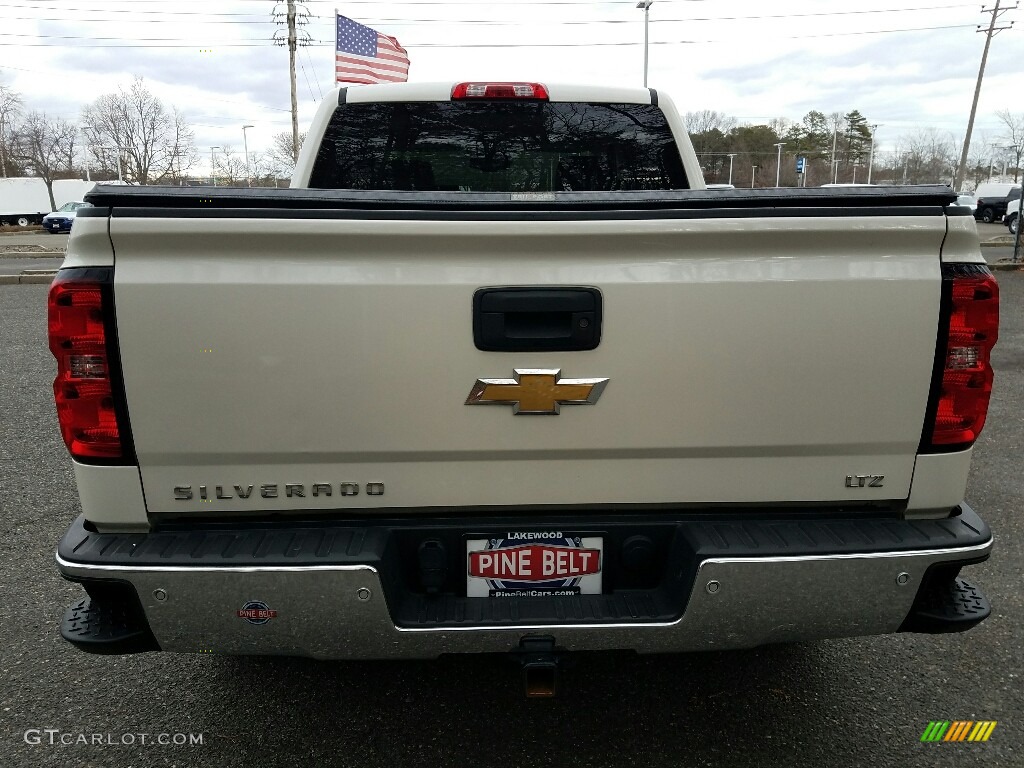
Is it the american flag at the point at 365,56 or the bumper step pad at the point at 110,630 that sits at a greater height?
the american flag at the point at 365,56

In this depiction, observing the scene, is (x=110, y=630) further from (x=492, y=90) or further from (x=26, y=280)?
(x=26, y=280)

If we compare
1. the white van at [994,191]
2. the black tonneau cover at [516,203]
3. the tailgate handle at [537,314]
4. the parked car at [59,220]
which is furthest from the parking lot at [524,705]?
the white van at [994,191]

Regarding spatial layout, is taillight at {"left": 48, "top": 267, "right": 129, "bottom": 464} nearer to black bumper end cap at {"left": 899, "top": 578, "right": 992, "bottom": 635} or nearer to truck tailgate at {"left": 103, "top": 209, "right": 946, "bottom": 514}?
truck tailgate at {"left": 103, "top": 209, "right": 946, "bottom": 514}

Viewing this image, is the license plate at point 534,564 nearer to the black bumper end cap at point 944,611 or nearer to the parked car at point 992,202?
the black bumper end cap at point 944,611

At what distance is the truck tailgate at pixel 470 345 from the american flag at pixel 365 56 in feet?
34.5

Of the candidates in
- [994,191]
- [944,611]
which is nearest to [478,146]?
[944,611]

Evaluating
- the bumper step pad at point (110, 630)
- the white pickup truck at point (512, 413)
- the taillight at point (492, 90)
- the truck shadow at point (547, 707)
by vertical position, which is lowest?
the truck shadow at point (547, 707)

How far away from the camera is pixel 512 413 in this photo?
1926 millimetres

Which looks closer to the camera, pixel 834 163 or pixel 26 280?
pixel 26 280

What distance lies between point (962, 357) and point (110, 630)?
2.45m

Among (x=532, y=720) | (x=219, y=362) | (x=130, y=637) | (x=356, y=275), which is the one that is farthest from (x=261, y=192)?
(x=532, y=720)

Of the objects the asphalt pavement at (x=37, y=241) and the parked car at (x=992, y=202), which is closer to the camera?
the asphalt pavement at (x=37, y=241)

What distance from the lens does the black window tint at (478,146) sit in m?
3.48

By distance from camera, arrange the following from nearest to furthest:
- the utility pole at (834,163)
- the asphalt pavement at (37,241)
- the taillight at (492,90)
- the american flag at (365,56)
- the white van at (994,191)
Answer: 1. the taillight at (492,90)
2. the american flag at (365,56)
3. the asphalt pavement at (37,241)
4. the white van at (994,191)
5. the utility pole at (834,163)
